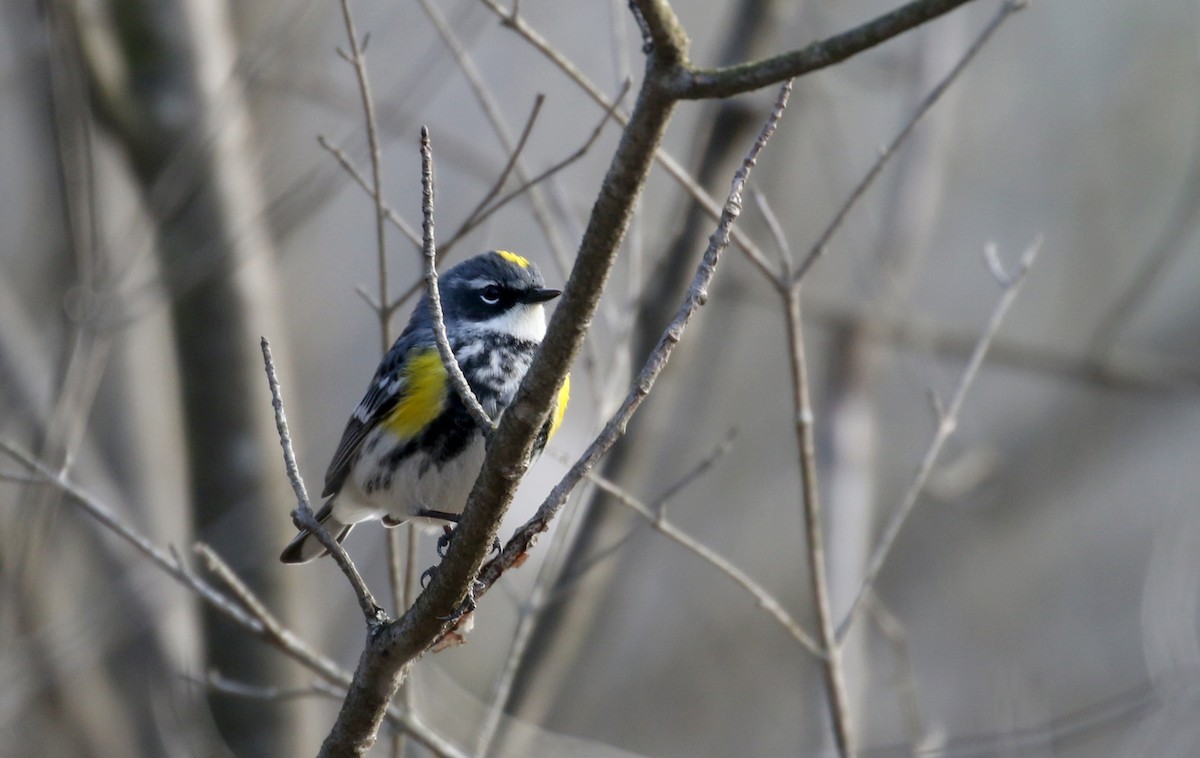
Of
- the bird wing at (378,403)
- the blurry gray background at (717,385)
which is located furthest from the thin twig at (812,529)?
the bird wing at (378,403)

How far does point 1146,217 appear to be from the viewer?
11422mm

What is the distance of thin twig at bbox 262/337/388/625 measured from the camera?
2.23 meters

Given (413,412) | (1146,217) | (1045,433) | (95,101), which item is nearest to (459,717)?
(413,412)

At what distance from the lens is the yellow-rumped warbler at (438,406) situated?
143 inches

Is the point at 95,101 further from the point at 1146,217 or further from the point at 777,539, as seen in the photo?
the point at 1146,217

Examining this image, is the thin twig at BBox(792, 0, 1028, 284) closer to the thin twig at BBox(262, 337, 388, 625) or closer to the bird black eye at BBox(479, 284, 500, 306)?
the bird black eye at BBox(479, 284, 500, 306)

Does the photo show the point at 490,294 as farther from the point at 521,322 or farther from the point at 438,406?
the point at 438,406

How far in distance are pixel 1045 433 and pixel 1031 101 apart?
371cm

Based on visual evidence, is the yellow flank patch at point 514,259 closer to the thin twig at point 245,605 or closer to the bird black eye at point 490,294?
the bird black eye at point 490,294

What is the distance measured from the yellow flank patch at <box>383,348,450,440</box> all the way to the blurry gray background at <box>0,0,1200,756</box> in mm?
515

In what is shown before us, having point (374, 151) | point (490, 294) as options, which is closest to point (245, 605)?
point (374, 151)

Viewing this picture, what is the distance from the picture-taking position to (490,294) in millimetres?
4082

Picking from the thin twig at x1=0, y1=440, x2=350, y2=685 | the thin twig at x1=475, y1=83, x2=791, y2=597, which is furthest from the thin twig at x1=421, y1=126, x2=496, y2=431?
the thin twig at x1=0, y1=440, x2=350, y2=685

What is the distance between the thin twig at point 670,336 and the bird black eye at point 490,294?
75.9 inches
